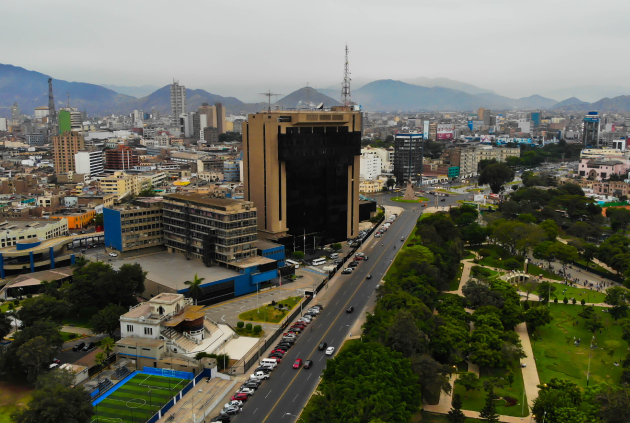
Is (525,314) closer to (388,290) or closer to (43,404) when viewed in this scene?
(388,290)

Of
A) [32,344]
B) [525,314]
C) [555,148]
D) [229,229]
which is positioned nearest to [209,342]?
[32,344]

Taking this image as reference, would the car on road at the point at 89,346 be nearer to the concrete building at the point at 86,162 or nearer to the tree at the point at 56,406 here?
the tree at the point at 56,406

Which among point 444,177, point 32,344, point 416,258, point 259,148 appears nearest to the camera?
point 32,344

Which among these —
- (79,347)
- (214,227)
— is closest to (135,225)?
(214,227)

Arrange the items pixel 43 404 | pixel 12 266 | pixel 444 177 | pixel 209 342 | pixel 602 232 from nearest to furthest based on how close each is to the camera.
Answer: pixel 43 404 → pixel 209 342 → pixel 12 266 → pixel 602 232 → pixel 444 177

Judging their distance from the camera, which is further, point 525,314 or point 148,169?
point 148,169

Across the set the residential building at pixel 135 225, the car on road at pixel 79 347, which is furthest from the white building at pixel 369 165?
the car on road at pixel 79 347

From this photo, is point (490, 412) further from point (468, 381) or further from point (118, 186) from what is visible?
point (118, 186)

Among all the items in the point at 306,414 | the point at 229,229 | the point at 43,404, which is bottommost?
the point at 306,414
